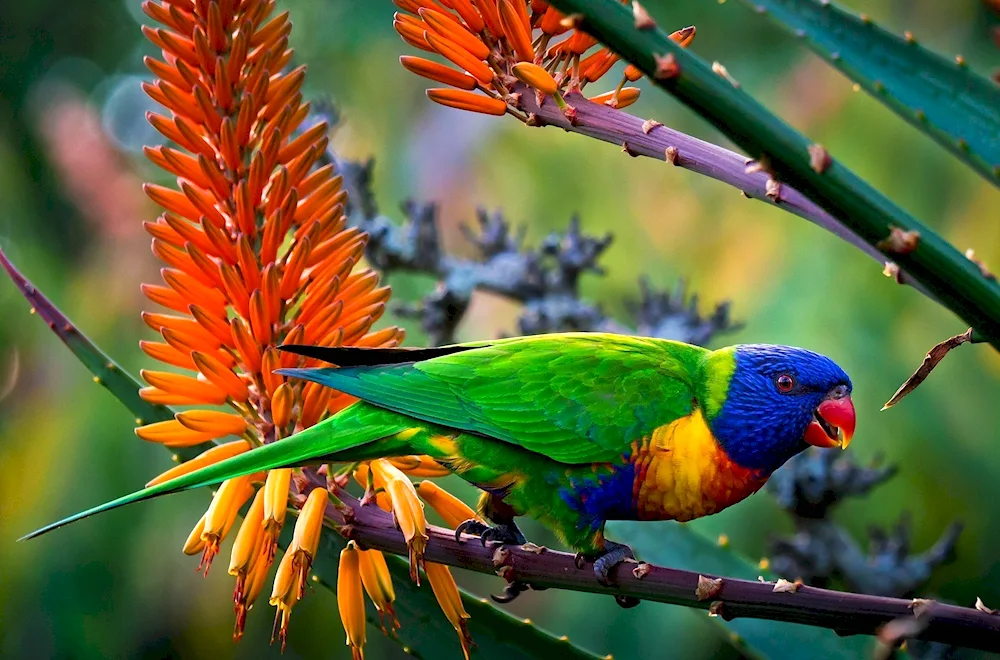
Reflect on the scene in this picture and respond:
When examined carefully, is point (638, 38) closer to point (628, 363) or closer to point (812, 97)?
point (628, 363)

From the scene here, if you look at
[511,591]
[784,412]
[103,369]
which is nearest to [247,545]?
[103,369]

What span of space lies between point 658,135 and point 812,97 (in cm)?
217

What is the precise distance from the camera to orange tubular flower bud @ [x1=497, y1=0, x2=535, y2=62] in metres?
0.74

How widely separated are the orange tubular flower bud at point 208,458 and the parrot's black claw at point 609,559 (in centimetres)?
39

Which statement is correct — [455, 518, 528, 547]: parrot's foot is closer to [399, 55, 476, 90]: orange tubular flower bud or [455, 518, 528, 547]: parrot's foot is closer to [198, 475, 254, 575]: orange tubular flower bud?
[198, 475, 254, 575]: orange tubular flower bud

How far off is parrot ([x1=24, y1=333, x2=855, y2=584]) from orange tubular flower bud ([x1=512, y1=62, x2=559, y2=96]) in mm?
408

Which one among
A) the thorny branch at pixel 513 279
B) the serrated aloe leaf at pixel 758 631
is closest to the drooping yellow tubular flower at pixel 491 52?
the serrated aloe leaf at pixel 758 631

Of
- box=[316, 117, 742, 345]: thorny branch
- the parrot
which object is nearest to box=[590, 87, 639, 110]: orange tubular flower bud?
the parrot

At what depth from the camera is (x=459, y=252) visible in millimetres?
3254

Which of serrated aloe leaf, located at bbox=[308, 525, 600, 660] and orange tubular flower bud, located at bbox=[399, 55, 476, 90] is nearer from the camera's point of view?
orange tubular flower bud, located at bbox=[399, 55, 476, 90]

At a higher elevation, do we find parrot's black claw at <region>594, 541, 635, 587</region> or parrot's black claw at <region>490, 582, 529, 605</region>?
parrot's black claw at <region>594, 541, 635, 587</region>

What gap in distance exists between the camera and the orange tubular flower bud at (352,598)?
0.85 m

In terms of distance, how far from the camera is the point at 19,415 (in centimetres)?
255

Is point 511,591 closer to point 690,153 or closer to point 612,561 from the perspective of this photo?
point 612,561
